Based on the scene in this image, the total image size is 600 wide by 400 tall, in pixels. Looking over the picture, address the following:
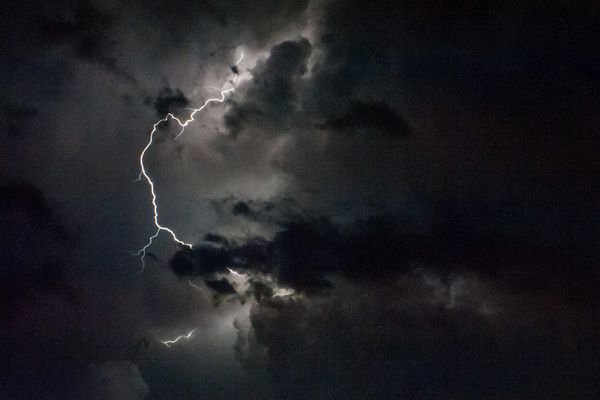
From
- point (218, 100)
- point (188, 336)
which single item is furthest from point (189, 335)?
point (218, 100)

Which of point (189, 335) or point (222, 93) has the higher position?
point (222, 93)

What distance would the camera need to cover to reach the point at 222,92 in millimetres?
31094

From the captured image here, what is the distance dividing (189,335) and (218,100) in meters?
24.2

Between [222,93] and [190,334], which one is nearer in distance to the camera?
[222,93]

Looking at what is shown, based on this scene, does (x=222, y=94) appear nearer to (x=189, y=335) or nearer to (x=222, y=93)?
(x=222, y=93)

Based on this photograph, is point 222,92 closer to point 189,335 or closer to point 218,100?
point 218,100

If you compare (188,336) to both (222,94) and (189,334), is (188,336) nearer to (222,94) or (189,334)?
(189,334)

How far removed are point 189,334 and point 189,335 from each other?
20 cm

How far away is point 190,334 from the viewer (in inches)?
1506

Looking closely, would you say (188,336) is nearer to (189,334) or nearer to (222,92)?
(189,334)

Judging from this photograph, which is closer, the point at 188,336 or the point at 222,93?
the point at 222,93

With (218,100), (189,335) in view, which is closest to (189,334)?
(189,335)

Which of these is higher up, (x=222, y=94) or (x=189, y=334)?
(x=222, y=94)

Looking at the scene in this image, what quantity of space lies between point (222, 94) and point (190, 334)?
2493 cm
